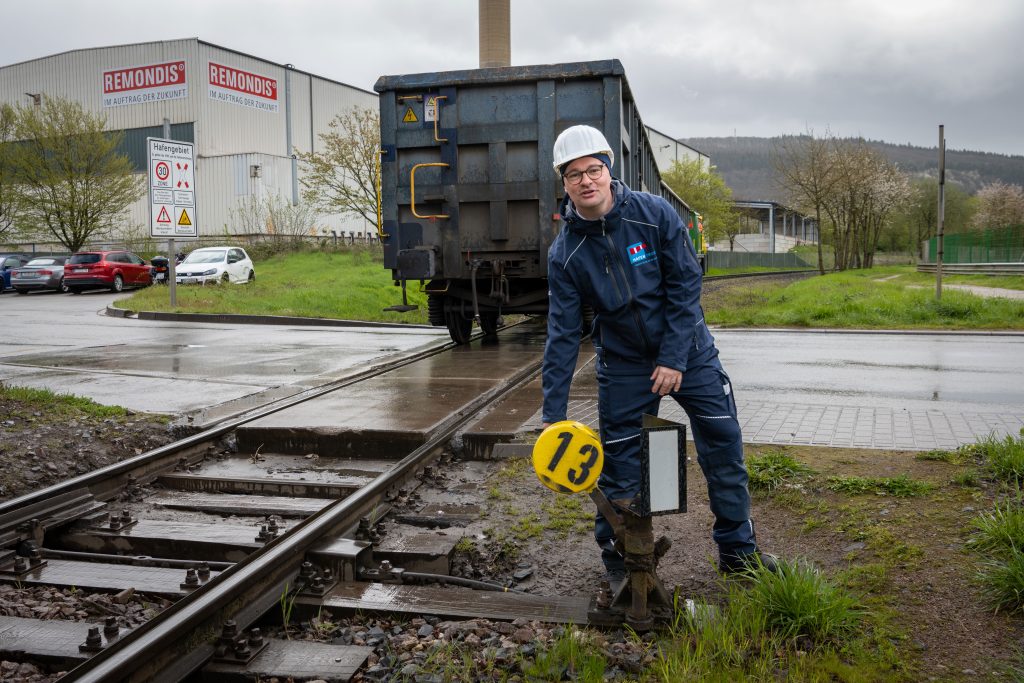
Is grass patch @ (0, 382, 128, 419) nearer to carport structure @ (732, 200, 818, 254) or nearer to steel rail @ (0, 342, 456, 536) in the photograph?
steel rail @ (0, 342, 456, 536)

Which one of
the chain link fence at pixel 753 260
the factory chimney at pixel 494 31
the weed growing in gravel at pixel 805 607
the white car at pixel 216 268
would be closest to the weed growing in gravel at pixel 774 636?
the weed growing in gravel at pixel 805 607

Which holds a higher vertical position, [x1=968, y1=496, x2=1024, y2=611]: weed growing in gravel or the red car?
the red car

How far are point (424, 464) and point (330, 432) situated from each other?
92 cm

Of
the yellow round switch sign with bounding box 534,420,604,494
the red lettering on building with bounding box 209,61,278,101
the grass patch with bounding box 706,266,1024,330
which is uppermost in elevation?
the red lettering on building with bounding box 209,61,278,101

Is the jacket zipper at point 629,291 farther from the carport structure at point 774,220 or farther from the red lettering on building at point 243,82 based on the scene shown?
the carport structure at point 774,220

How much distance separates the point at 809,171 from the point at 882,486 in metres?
42.9

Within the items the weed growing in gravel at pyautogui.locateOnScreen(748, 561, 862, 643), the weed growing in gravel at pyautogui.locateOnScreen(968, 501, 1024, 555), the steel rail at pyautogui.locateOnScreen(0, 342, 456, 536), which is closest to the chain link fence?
the steel rail at pyautogui.locateOnScreen(0, 342, 456, 536)

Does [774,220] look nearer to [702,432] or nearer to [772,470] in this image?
[772,470]

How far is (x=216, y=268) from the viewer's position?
26.6 metres

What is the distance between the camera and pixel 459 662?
2998 mm

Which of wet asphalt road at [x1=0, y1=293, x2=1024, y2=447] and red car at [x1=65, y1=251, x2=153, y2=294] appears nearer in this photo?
wet asphalt road at [x1=0, y1=293, x2=1024, y2=447]

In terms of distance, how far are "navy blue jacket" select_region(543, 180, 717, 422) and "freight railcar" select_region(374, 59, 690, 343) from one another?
6594 millimetres

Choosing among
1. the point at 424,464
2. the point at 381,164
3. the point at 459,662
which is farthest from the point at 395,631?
the point at 381,164

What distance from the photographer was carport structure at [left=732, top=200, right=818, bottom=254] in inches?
3499
